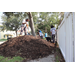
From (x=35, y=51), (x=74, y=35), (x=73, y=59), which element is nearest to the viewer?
(x=74, y=35)

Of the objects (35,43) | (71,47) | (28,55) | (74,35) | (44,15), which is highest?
(44,15)

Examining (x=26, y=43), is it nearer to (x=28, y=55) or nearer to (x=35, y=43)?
(x=35, y=43)

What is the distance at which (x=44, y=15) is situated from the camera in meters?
23.5

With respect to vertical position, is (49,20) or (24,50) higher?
(49,20)

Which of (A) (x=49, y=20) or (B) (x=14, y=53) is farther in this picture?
(A) (x=49, y=20)

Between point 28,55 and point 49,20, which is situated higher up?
point 49,20

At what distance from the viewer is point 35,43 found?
5.08 metres

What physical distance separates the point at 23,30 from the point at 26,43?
2.10m

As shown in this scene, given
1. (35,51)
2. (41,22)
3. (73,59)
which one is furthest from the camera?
(41,22)

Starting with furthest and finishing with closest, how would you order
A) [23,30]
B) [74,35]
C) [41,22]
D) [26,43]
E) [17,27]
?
[41,22]
[17,27]
[23,30]
[26,43]
[74,35]

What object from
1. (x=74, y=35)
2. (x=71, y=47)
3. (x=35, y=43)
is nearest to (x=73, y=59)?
(x=71, y=47)

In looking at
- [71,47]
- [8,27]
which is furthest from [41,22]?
[71,47]

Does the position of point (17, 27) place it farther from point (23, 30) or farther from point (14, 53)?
point (14, 53)

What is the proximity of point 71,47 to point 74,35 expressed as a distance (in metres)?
0.39
